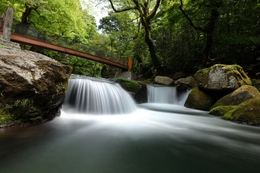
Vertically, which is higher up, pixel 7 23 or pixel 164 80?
pixel 7 23

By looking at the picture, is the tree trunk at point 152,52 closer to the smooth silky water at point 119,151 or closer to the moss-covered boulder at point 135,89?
A: the moss-covered boulder at point 135,89

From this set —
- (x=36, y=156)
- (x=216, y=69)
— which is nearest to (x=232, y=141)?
(x=36, y=156)

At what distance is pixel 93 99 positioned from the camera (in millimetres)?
6316

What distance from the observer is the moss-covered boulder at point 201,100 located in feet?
27.1

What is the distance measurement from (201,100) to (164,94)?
3.48 m

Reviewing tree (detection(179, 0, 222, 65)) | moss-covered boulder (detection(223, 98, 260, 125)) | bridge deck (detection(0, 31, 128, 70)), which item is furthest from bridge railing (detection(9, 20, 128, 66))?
moss-covered boulder (detection(223, 98, 260, 125))

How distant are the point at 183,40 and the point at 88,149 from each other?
1378 cm

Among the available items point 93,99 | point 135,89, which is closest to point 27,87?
point 93,99

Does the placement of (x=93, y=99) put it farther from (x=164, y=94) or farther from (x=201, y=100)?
(x=164, y=94)

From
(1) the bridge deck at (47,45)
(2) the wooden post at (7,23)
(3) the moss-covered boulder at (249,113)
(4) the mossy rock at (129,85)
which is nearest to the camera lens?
(3) the moss-covered boulder at (249,113)

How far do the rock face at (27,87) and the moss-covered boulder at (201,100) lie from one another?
23.1 ft

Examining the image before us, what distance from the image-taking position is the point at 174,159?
242 centimetres

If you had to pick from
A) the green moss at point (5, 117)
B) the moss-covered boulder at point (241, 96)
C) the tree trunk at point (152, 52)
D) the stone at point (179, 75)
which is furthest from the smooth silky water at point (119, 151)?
the tree trunk at point (152, 52)

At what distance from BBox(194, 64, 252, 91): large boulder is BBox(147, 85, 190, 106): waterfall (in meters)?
3.14
